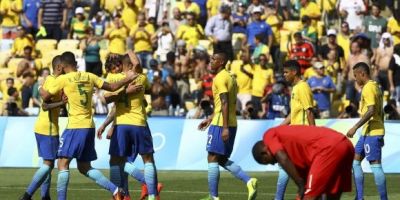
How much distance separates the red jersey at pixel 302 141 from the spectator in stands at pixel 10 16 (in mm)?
24341

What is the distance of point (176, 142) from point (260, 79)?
401cm

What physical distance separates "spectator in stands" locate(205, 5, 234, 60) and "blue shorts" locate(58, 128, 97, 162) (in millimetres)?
15755

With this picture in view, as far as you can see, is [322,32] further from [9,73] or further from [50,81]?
[50,81]

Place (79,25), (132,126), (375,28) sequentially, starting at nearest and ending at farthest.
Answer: (132,126) → (375,28) → (79,25)

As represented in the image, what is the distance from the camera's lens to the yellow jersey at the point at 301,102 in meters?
18.9

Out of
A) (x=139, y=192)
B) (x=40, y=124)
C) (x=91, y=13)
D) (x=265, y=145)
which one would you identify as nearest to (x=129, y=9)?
(x=91, y=13)

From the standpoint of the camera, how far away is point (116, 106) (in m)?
18.5

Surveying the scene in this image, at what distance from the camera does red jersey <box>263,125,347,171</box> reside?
13.2 meters

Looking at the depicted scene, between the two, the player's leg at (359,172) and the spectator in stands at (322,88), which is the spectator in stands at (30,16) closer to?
the spectator in stands at (322,88)

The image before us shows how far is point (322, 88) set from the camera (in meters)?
30.3

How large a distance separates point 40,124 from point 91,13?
1890cm

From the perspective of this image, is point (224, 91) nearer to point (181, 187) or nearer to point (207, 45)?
point (181, 187)

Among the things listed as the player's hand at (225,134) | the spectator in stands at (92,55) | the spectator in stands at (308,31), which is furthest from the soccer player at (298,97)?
the spectator in stands at (92,55)

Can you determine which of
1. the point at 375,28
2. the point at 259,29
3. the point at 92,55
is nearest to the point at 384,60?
the point at 375,28
